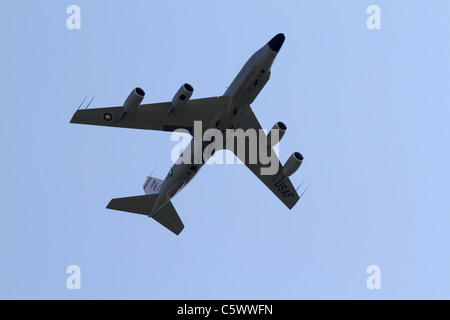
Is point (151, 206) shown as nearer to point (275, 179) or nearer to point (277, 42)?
point (275, 179)

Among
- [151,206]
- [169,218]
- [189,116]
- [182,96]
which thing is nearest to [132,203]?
[151,206]

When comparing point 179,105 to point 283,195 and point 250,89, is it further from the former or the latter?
point 283,195

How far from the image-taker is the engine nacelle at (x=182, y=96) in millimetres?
46719

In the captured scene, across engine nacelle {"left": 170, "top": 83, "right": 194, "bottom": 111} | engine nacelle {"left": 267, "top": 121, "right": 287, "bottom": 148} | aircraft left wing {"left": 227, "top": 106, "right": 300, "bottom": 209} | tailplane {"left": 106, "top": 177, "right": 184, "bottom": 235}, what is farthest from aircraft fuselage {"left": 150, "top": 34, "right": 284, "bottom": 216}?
aircraft left wing {"left": 227, "top": 106, "right": 300, "bottom": 209}

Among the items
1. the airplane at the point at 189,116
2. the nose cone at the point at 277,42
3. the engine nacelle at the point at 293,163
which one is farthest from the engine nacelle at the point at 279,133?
the nose cone at the point at 277,42

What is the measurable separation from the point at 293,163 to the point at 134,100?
11.7m

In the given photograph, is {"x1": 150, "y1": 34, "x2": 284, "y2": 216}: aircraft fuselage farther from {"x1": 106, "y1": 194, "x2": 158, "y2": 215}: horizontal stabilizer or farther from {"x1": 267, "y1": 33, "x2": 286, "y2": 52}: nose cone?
{"x1": 106, "y1": 194, "x2": 158, "y2": 215}: horizontal stabilizer

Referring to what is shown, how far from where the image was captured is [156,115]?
48594 millimetres

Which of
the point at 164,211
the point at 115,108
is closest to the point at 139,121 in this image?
the point at 115,108

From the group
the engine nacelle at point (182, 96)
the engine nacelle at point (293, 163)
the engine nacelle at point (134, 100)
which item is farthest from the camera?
the engine nacelle at point (293, 163)

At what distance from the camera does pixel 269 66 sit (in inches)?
1805

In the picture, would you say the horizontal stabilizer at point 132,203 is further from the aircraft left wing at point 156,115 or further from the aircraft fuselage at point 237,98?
the aircraft left wing at point 156,115

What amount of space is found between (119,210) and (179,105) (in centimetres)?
927

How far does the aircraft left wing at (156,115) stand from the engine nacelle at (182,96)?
32.2 inches
